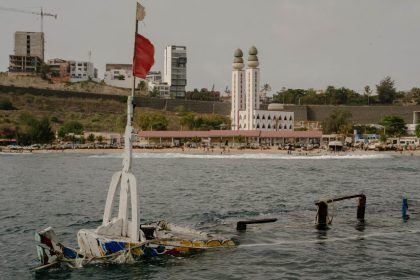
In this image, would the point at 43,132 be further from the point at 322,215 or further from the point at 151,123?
the point at 322,215

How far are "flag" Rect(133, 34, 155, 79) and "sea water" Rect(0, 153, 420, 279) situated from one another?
25.1ft

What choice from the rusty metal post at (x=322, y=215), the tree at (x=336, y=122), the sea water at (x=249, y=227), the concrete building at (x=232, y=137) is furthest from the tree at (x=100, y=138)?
the rusty metal post at (x=322, y=215)

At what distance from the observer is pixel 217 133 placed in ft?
502

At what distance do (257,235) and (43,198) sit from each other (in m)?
24.7

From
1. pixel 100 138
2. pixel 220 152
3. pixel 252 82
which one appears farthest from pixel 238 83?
pixel 100 138

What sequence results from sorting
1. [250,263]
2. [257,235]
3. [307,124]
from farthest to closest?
[307,124] → [257,235] → [250,263]

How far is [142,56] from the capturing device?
21.6 m

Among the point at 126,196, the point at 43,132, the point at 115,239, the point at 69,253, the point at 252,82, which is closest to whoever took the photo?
the point at 115,239

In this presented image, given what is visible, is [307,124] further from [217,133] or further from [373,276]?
[373,276]

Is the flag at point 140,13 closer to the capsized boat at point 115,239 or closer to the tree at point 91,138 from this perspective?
the capsized boat at point 115,239

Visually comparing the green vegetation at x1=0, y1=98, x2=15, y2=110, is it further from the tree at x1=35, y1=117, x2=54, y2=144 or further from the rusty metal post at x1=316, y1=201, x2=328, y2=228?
the rusty metal post at x1=316, y1=201, x2=328, y2=228

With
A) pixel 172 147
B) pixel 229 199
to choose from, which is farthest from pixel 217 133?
pixel 229 199

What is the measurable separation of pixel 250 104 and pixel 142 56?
149340 mm

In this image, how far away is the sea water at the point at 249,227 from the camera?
2231 centimetres
